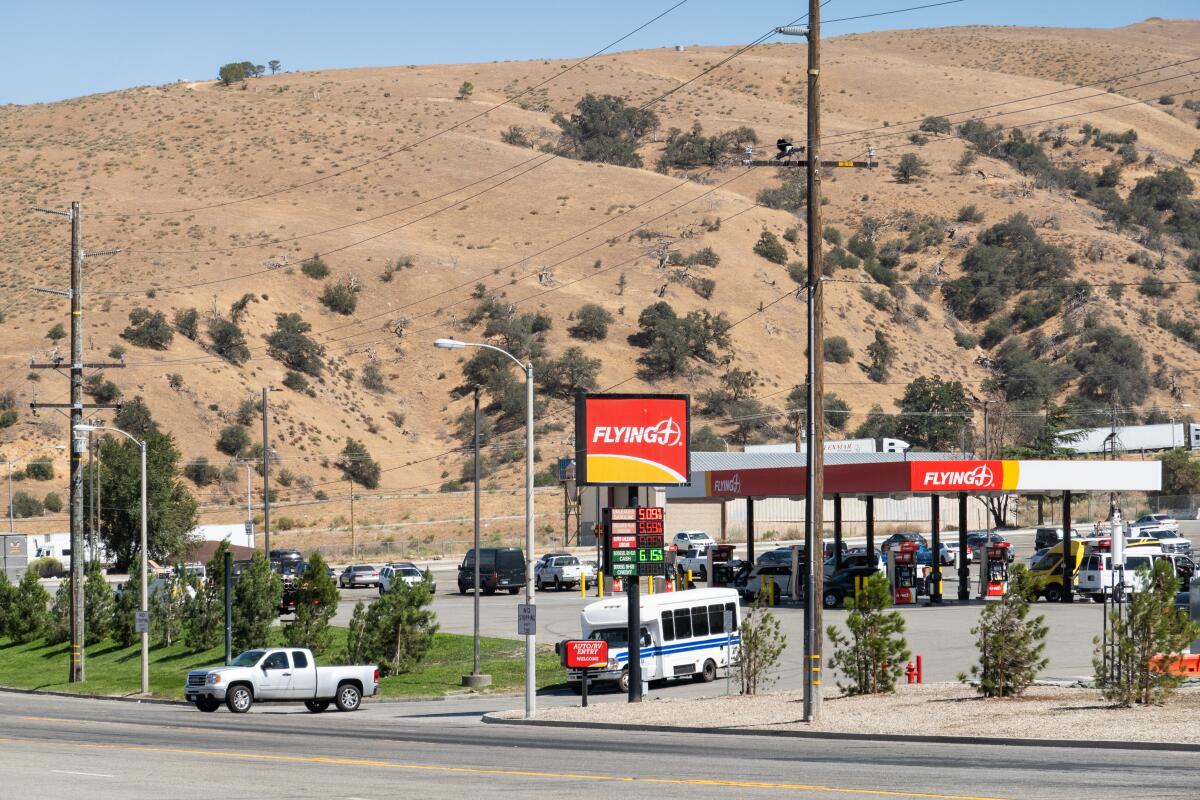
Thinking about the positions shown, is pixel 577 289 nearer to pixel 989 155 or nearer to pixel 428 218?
pixel 428 218

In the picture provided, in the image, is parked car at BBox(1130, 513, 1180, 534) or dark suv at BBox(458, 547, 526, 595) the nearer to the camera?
dark suv at BBox(458, 547, 526, 595)

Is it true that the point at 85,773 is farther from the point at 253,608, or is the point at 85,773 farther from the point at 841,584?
the point at 841,584

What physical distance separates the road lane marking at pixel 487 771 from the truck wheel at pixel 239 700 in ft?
29.7

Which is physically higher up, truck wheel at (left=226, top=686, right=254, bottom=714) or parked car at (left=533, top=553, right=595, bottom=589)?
parked car at (left=533, top=553, right=595, bottom=589)

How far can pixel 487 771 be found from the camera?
23641mm

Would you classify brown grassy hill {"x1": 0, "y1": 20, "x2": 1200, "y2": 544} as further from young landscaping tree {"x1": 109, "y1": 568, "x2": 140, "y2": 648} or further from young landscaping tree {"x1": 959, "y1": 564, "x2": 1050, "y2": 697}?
young landscaping tree {"x1": 959, "y1": 564, "x2": 1050, "y2": 697}

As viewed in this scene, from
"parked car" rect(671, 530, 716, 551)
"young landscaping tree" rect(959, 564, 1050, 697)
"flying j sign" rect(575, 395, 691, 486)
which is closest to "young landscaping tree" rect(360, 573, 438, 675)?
"flying j sign" rect(575, 395, 691, 486)

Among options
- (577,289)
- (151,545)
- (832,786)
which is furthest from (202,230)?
(832,786)

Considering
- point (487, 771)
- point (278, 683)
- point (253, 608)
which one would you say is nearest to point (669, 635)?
point (278, 683)

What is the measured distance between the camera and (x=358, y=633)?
4797cm

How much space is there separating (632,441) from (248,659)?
11672 millimetres

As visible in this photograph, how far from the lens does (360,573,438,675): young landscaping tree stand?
47.9 metres

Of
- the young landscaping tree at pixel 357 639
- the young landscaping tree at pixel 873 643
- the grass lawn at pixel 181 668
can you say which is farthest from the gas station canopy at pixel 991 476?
the young landscaping tree at pixel 873 643

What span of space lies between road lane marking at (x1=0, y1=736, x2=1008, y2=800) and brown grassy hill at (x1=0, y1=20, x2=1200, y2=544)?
79.3 meters
